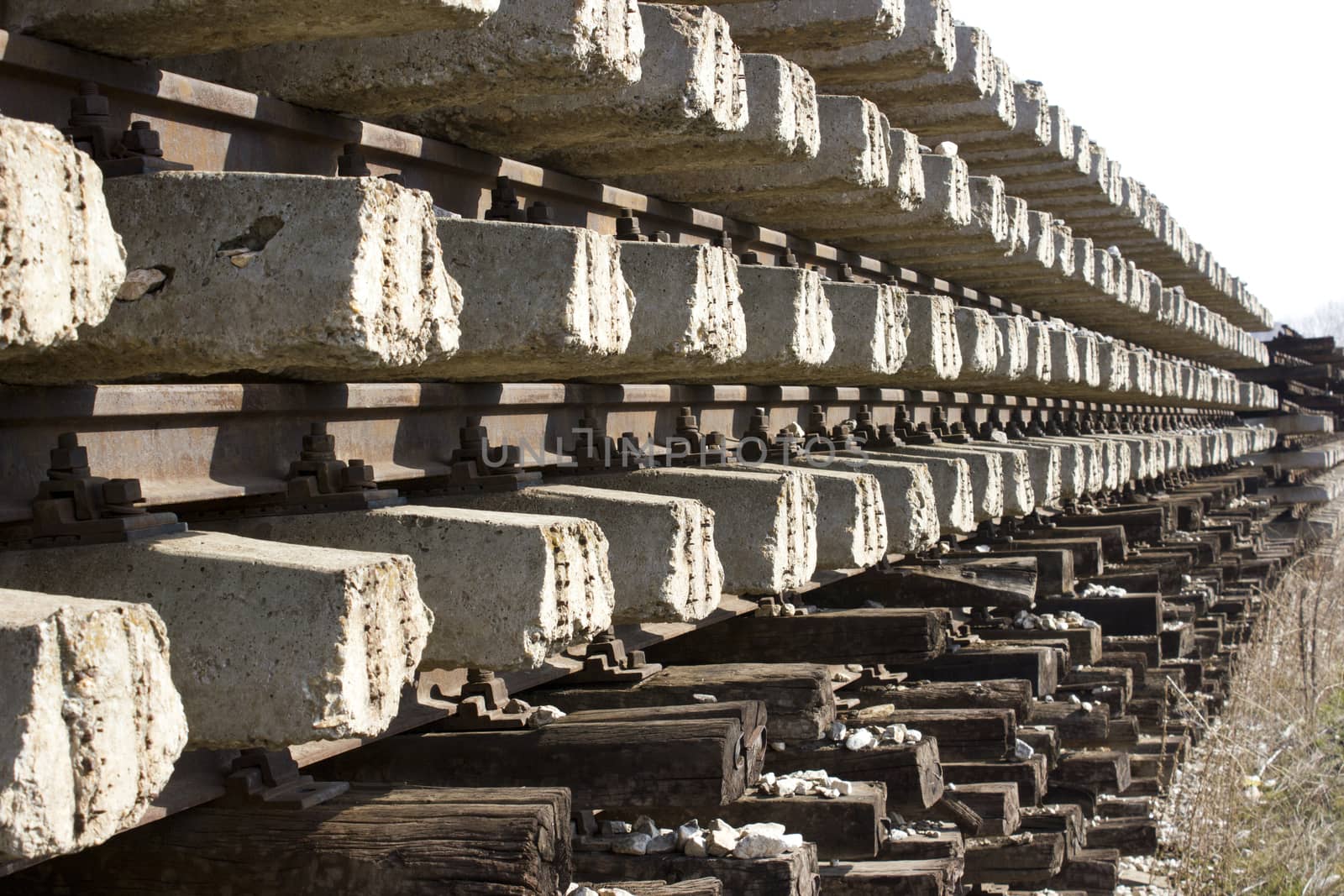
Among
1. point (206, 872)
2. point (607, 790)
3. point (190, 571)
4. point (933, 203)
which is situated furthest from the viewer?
point (933, 203)

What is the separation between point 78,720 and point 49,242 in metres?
0.67

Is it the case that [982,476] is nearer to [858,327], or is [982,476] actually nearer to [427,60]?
[858,327]

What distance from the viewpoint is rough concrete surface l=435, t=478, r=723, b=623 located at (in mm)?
4527

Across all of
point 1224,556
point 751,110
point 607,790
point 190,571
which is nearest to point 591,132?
point 751,110

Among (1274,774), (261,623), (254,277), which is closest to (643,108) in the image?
(254,277)

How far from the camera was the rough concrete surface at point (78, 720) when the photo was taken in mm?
2256

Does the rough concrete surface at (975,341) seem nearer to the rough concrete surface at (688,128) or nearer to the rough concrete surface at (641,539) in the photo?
the rough concrete surface at (688,128)

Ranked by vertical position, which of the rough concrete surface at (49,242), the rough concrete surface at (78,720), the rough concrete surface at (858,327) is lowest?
the rough concrete surface at (78,720)

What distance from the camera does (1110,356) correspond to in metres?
13.8

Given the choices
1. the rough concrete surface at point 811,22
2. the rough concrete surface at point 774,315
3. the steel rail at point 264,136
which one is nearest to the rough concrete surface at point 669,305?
the steel rail at point 264,136

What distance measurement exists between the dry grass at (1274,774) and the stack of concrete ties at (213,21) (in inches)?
338

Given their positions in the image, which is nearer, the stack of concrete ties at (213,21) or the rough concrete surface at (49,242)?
the rough concrete surface at (49,242)

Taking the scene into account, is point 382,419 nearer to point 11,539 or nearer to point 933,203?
point 11,539

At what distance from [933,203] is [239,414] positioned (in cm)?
517
